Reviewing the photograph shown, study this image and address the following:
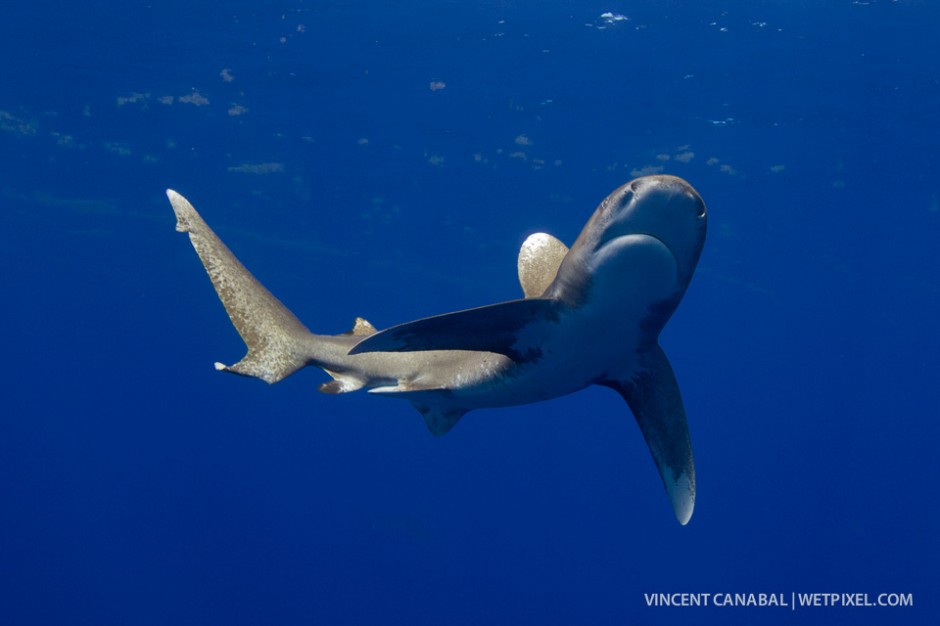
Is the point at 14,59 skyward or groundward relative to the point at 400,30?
skyward

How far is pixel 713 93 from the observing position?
64.2 feet

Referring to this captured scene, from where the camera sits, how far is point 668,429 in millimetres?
5844

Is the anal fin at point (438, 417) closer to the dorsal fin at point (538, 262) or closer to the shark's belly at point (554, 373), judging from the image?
the shark's belly at point (554, 373)

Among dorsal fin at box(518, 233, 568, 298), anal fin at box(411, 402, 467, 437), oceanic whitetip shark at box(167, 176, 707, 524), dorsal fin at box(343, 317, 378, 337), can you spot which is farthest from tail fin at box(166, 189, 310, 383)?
dorsal fin at box(518, 233, 568, 298)

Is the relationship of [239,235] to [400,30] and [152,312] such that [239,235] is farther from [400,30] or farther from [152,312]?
[152,312]

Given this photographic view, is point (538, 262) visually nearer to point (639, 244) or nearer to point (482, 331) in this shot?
point (482, 331)

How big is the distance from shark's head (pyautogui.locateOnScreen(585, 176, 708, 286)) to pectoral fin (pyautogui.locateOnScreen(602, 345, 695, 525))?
1.93 meters

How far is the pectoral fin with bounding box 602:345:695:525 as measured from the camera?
18.7 ft

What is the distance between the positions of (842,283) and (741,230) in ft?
41.1

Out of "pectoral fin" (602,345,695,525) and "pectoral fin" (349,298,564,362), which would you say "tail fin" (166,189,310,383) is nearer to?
"pectoral fin" (349,298,564,362)

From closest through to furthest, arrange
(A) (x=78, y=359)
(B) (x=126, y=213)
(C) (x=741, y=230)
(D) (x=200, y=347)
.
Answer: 1. (C) (x=741, y=230)
2. (B) (x=126, y=213)
3. (D) (x=200, y=347)
4. (A) (x=78, y=359)

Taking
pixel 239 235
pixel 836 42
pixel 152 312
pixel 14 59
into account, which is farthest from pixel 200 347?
pixel 836 42

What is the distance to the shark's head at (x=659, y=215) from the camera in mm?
3553

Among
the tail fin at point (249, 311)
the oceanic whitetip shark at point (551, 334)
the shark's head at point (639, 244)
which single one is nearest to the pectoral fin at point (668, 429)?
the oceanic whitetip shark at point (551, 334)
